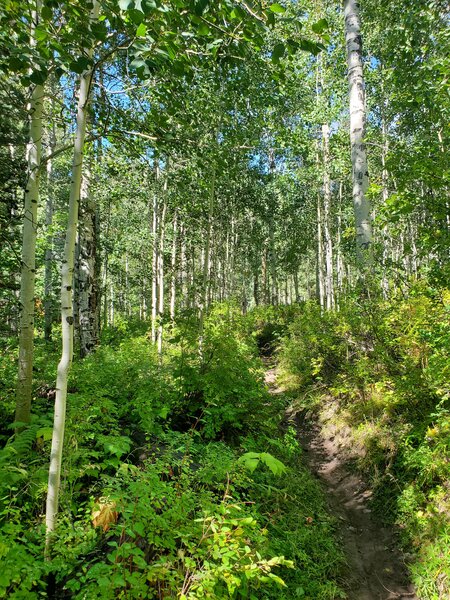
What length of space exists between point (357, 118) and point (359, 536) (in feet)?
23.6

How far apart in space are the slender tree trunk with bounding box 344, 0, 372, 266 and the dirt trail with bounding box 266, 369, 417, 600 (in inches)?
153

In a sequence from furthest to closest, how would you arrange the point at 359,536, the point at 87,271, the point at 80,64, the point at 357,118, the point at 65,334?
the point at 87,271
the point at 357,118
the point at 359,536
the point at 65,334
the point at 80,64

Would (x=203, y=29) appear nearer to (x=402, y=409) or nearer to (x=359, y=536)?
(x=359, y=536)

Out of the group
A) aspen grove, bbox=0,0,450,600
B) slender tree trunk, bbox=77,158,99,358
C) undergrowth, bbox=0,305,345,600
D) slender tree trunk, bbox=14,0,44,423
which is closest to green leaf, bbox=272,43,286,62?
aspen grove, bbox=0,0,450,600

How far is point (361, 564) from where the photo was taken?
13.4 feet

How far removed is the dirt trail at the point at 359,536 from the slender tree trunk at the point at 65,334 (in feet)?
10.7

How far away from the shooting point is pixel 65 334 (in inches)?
102

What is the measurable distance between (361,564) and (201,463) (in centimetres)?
235

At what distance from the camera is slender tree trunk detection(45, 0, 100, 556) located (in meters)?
2.50

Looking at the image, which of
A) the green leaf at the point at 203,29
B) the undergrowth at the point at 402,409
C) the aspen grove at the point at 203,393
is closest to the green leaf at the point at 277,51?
the aspen grove at the point at 203,393

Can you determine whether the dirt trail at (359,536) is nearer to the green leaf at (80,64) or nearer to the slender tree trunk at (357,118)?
the slender tree trunk at (357,118)

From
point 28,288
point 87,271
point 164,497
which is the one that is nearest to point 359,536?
point 164,497

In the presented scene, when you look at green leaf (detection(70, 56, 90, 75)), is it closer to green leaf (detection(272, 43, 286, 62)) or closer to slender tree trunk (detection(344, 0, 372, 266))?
green leaf (detection(272, 43, 286, 62))

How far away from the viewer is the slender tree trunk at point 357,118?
22.2ft
